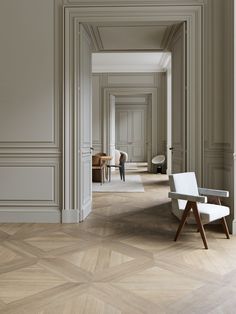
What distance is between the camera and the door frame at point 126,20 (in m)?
3.36

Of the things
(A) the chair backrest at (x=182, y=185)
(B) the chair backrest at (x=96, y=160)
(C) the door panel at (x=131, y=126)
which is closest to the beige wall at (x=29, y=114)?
(A) the chair backrest at (x=182, y=185)

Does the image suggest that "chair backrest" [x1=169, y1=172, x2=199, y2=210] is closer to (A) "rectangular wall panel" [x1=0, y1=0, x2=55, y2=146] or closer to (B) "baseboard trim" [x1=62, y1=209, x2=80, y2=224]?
(B) "baseboard trim" [x1=62, y1=209, x2=80, y2=224]

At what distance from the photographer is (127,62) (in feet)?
26.4

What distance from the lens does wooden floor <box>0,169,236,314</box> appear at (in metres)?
1.66

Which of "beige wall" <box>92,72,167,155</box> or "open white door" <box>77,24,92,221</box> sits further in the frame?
"beige wall" <box>92,72,167,155</box>

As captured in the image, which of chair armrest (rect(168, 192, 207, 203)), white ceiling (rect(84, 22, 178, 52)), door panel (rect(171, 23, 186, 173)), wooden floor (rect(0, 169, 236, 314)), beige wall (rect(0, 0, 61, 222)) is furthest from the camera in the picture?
white ceiling (rect(84, 22, 178, 52))

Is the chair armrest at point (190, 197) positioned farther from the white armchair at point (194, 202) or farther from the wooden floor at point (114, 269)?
the wooden floor at point (114, 269)

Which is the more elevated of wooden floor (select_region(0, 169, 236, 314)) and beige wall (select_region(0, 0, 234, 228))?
beige wall (select_region(0, 0, 234, 228))

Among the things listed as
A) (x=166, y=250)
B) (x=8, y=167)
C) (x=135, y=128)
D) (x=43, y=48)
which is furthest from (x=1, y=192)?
(x=135, y=128)

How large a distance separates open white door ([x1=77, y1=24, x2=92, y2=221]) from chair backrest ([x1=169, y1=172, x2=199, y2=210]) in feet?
3.60

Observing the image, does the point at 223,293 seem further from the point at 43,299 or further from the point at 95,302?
the point at 43,299

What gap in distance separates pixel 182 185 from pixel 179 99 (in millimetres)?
1334

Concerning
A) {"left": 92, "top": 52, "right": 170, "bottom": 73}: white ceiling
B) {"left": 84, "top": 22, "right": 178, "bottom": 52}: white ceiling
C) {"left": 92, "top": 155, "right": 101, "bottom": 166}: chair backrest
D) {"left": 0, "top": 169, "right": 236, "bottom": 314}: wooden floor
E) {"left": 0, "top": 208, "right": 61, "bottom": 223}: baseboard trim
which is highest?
{"left": 92, "top": 52, "right": 170, "bottom": 73}: white ceiling

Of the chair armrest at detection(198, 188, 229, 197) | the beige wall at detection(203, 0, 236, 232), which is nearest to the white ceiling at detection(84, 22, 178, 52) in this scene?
the beige wall at detection(203, 0, 236, 232)
